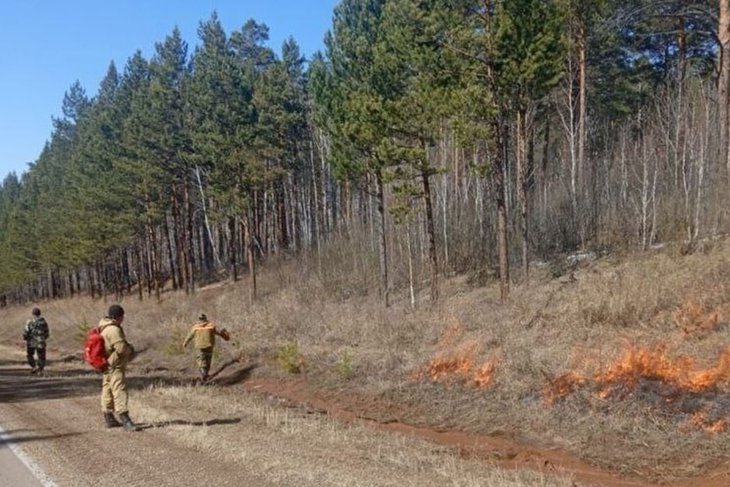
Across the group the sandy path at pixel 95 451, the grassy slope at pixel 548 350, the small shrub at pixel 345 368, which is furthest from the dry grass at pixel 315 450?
the small shrub at pixel 345 368

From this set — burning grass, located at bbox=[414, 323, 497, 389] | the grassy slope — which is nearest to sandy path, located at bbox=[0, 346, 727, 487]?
the grassy slope

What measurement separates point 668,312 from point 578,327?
182 cm

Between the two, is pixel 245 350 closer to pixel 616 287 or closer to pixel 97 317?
pixel 616 287

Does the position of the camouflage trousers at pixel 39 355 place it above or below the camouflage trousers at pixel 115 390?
below

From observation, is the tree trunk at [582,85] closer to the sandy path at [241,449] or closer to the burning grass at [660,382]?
the burning grass at [660,382]

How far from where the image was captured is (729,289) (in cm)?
1402

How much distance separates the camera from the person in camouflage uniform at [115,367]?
383 inches

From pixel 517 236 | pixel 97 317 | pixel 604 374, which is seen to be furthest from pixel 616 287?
pixel 97 317

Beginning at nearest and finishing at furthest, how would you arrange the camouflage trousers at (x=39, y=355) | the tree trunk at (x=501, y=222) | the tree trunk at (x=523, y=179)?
1. the tree trunk at (x=501, y=222)
2. the camouflage trousers at (x=39, y=355)
3. the tree trunk at (x=523, y=179)

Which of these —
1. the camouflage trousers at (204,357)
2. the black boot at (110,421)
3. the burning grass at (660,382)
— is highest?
the black boot at (110,421)

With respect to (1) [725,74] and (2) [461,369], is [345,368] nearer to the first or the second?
(2) [461,369]

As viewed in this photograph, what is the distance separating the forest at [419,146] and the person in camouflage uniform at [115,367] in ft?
39.2

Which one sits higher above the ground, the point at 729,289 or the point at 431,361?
the point at 729,289

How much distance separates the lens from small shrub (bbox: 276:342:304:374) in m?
18.6
